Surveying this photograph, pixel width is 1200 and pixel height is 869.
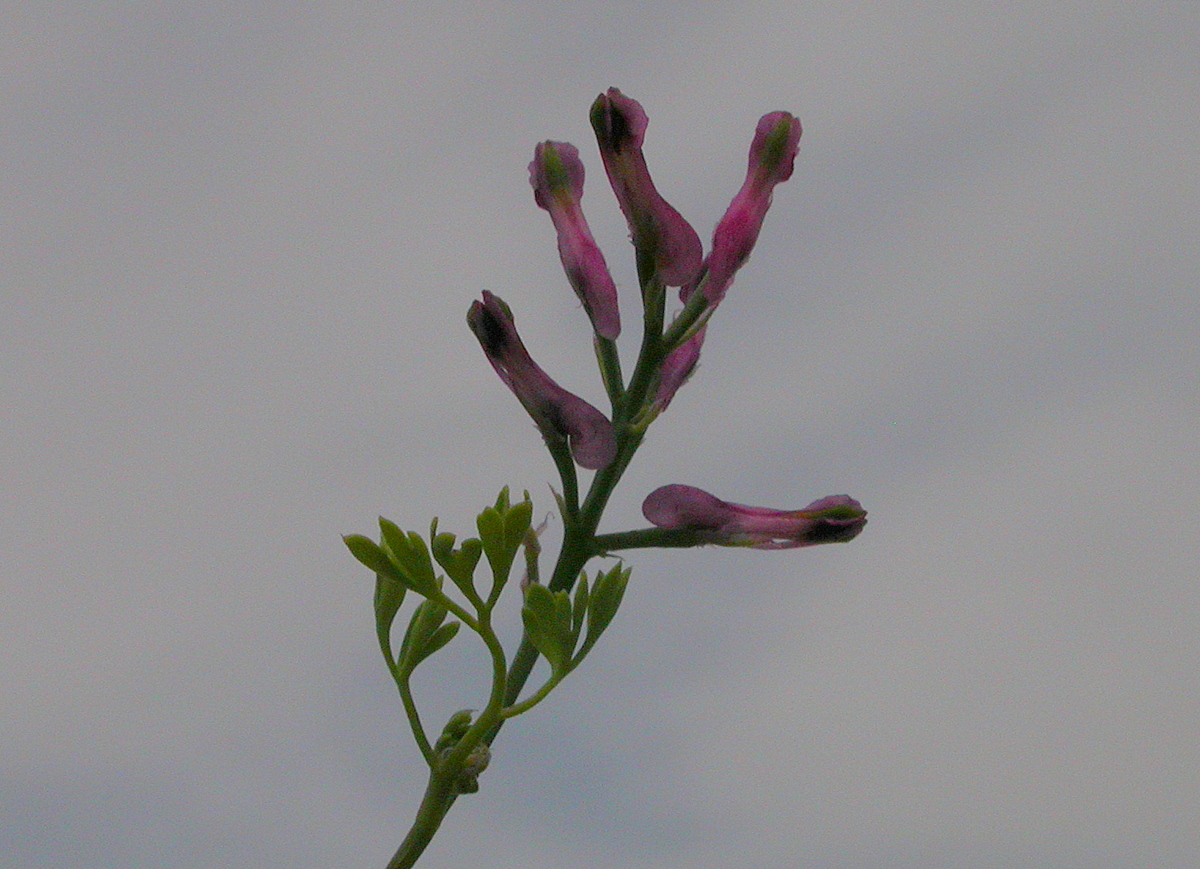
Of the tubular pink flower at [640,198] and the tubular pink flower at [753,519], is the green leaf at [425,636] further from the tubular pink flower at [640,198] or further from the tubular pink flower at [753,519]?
the tubular pink flower at [640,198]

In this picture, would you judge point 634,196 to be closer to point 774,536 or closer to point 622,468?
point 622,468

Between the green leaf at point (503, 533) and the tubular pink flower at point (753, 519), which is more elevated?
Result: the tubular pink flower at point (753, 519)

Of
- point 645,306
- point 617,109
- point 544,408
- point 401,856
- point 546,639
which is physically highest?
point 617,109

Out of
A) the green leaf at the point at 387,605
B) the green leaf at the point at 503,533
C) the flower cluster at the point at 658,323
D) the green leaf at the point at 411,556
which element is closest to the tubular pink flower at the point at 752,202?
the flower cluster at the point at 658,323

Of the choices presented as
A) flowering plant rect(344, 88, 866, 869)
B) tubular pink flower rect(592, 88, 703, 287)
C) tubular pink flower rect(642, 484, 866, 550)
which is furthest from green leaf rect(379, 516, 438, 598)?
tubular pink flower rect(592, 88, 703, 287)

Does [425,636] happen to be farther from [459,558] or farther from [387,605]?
[459,558]

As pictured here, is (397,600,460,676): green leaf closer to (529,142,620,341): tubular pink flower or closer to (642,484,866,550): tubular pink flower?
(642,484,866,550): tubular pink flower

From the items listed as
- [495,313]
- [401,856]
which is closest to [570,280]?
[495,313]

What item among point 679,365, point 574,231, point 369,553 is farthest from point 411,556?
point 574,231
